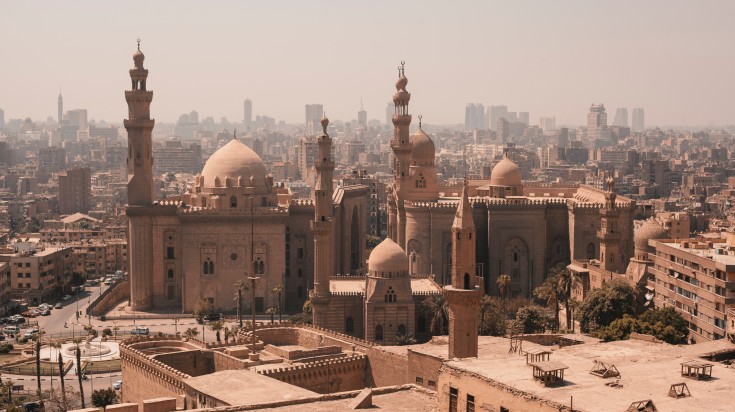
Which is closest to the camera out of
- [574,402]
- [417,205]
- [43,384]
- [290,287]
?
[574,402]

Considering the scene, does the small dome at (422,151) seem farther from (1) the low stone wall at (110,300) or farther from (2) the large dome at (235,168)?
(1) the low stone wall at (110,300)

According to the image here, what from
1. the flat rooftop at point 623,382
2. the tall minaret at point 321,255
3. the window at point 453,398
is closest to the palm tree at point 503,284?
the tall minaret at point 321,255

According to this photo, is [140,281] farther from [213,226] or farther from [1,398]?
[1,398]

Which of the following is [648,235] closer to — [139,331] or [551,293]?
[551,293]

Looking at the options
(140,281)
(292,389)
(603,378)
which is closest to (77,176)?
(140,281)

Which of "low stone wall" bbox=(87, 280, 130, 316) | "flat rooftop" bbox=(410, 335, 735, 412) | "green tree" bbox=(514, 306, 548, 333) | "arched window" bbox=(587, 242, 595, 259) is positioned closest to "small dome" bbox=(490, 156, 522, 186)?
"arched window" bbox=(587, 242, 595, 259)

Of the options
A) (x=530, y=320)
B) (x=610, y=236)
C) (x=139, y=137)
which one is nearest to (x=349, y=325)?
(x=530, y=320)
